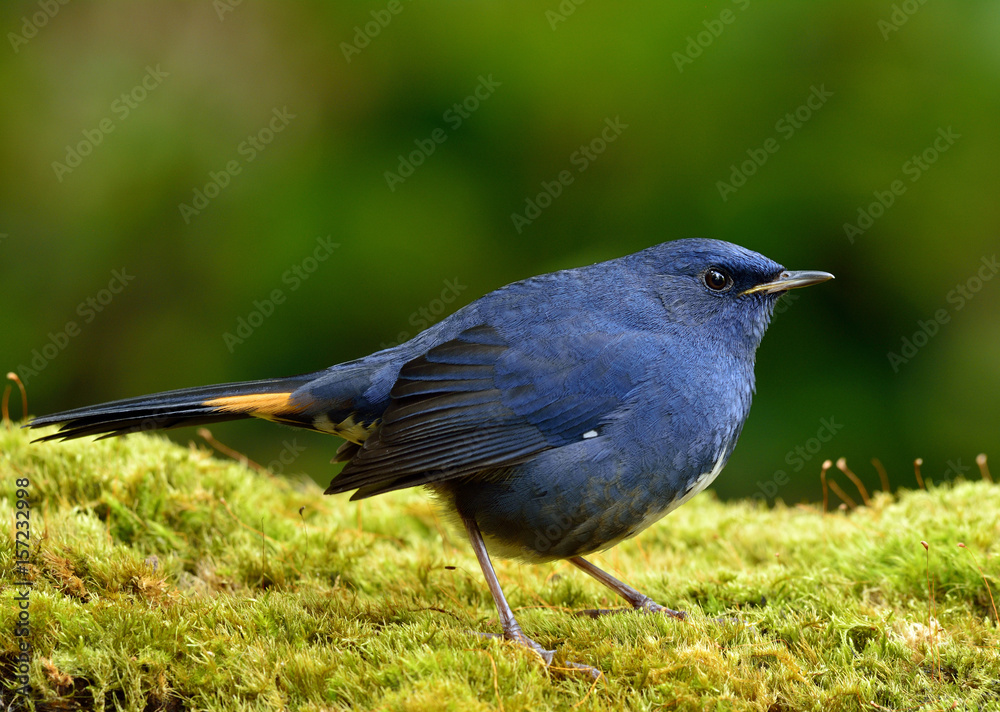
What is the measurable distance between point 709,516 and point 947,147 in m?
2.73

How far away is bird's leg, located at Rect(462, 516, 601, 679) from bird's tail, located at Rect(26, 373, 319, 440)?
0.82 m

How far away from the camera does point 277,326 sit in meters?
5.80

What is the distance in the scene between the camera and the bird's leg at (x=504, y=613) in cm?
272

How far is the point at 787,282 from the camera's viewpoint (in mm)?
3713

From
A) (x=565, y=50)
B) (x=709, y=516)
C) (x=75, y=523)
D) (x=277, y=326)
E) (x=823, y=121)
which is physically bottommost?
(x=709, y=516)

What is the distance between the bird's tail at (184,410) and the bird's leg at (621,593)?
1340mm

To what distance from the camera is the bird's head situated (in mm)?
3684

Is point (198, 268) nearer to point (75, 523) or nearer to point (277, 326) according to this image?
point (277, 326)

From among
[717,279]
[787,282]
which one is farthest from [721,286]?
[787,282]

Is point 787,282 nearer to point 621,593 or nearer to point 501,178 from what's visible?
point 621,593

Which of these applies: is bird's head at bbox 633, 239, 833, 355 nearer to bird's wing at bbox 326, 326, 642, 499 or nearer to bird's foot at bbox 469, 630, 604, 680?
bird's wing at bbox 326, 326, 642, 499

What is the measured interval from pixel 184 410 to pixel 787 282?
8.36 feet

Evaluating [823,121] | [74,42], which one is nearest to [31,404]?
[74,42]

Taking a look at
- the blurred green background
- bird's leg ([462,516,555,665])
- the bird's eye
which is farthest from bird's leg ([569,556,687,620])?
the blurred green background
